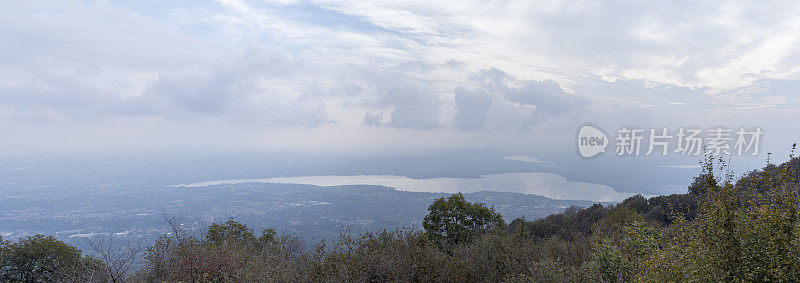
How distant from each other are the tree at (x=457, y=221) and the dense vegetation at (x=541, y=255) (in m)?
1.78

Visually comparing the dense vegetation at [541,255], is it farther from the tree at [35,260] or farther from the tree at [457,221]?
the tree at [457,221]

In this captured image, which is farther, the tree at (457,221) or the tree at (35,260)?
the tree at (457,221)

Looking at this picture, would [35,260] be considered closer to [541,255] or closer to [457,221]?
[457,221]

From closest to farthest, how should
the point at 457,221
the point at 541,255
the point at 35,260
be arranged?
1. the point at 541,255
2. the point at 35,260
3. the point at 457,221

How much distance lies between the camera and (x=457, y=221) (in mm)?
25531

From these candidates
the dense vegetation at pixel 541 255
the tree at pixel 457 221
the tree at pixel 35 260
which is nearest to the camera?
the dense vegetation at pixel 541 255

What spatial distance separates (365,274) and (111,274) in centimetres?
848

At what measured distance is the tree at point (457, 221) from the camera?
2496cm

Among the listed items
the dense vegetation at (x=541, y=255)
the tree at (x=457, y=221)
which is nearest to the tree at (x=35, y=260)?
the dense vegetation at (x=541, y=255)

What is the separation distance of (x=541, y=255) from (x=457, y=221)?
11.3 metres

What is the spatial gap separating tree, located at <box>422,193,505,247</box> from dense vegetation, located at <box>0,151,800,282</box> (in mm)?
1780

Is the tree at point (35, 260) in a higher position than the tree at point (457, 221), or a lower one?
lower

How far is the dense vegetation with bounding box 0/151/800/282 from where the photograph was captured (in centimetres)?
637

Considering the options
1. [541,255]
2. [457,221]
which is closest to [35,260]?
[457,221]
